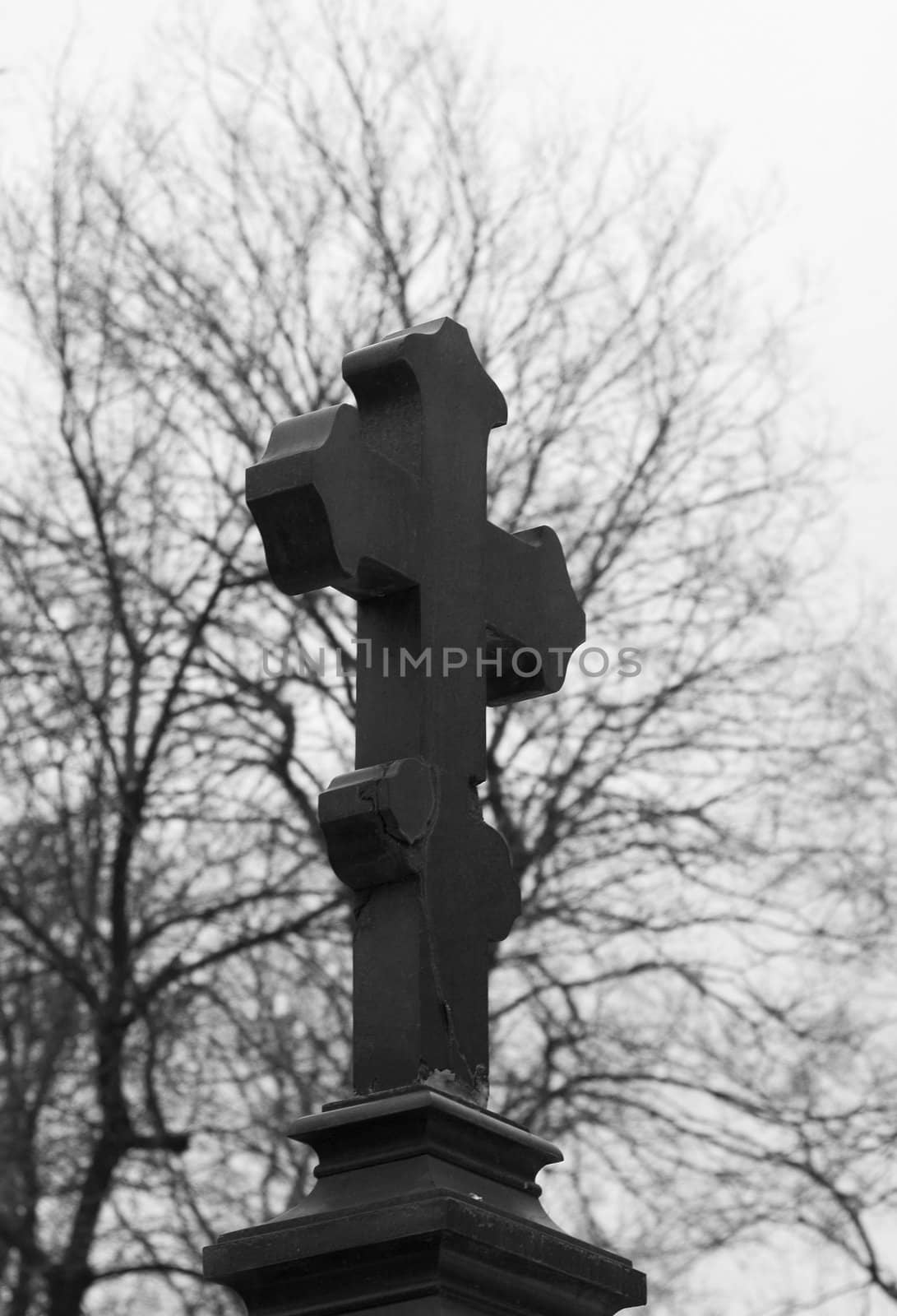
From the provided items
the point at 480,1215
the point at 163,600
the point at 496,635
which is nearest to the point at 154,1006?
the point at 163,600

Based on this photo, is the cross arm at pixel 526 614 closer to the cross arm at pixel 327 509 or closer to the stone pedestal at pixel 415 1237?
the cross arm at pixel 327 509

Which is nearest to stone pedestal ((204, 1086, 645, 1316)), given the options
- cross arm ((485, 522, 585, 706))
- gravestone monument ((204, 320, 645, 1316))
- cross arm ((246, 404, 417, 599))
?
gravestone monument ((204, 320, 645, 1316))

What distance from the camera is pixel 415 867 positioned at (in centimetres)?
237

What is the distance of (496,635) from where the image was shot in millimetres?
2830

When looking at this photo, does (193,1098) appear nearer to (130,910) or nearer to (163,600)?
(130,910)

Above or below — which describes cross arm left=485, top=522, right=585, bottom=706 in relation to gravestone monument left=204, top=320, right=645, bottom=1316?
above

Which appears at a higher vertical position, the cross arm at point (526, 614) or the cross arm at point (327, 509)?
the cross arm at point (526, 614)

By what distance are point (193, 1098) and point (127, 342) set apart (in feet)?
12.8

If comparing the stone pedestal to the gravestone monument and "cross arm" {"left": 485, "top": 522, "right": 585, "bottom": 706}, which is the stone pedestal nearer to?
the gravestone monument

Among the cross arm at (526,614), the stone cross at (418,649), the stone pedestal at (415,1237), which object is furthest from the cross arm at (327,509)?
the stone pedestal at (415,1237)

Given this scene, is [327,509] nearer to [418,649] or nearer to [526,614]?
[418,649]

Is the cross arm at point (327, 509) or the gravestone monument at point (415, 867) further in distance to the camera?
the cross arm at point (327, 509)

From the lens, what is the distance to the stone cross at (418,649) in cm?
235

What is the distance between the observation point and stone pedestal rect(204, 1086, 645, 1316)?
2.06m
